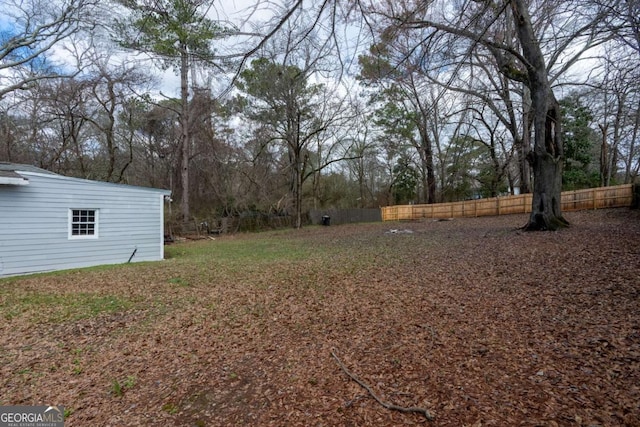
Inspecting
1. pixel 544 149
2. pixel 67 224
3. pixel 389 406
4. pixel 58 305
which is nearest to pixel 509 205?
pixel 544 149

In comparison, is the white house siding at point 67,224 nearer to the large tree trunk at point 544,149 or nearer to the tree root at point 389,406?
the tree root at point 389,406

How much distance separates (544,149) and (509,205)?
29.8 ft

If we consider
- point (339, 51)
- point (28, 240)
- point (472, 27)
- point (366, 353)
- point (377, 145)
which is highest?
point (377, 145)

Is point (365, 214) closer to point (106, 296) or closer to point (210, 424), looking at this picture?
point (106, 296)

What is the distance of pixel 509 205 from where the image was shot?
54.4ft

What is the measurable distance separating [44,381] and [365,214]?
22.0 metres

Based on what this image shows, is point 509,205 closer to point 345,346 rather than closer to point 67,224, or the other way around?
point 345,346

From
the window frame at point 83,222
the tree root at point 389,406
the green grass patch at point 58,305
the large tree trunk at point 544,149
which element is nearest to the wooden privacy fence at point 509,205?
the large tree trunk at point 544,149

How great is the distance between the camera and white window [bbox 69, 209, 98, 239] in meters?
8.24

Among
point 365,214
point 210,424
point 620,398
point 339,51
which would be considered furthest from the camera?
point 365,214

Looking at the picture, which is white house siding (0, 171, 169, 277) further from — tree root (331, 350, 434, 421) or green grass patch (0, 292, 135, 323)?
tree root (331, 350, 434, 421)

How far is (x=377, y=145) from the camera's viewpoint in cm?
2469

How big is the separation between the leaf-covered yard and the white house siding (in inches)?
78.8

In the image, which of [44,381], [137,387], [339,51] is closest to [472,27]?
[339,51]
